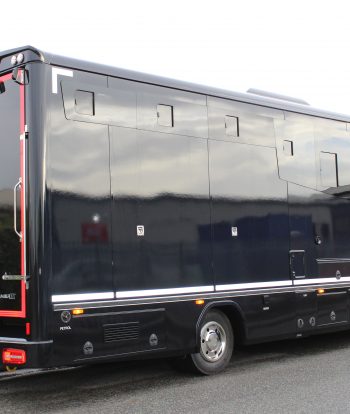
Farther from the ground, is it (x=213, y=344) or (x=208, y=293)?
(x=208, y=293)

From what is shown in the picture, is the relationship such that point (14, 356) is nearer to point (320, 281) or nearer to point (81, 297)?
point (81, 297)

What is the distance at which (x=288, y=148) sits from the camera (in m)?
9.06

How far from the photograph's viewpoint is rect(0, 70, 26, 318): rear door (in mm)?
6414

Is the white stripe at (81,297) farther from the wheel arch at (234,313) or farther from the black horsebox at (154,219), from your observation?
the wheel arch at (234,313)

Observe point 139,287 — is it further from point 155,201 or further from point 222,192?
point 222,192

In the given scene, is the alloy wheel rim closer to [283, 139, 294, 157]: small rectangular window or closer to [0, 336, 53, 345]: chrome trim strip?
[0, 336, 53, 345]: chrome trim strip

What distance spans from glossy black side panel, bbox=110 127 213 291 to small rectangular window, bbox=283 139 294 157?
1.58m

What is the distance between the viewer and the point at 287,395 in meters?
6.78

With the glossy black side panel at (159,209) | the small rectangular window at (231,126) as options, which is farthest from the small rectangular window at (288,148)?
the glossy black side panel at (159,209)

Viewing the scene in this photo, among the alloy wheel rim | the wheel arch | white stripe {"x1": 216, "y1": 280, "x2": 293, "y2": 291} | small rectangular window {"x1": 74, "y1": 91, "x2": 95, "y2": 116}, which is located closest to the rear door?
small rectangular window {"x1": 74, "y1": 91, "x2": 95, "y2": 116}

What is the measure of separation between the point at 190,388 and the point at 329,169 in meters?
4.27

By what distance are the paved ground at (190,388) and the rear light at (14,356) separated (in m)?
0.57

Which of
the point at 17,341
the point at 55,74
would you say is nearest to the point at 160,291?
the point at 17,341

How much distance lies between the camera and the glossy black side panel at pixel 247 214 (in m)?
8.02
